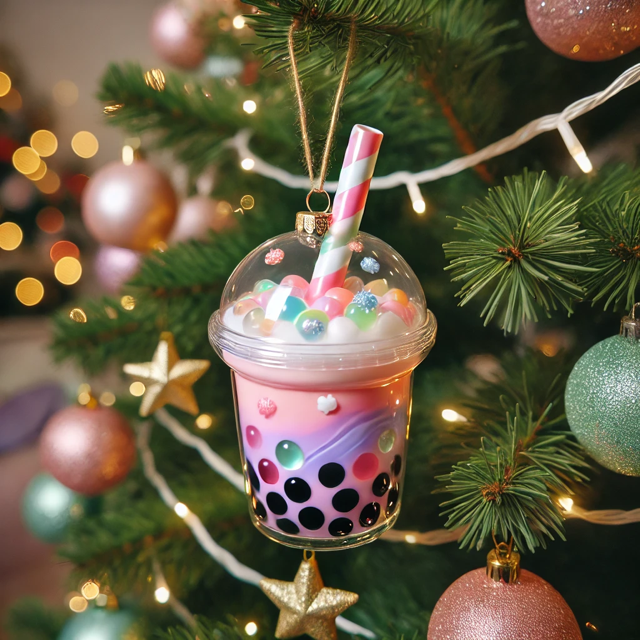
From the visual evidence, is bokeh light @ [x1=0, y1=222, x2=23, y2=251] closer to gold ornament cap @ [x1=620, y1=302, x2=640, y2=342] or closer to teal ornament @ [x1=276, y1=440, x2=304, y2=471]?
teal ornament @ [x1=276, y1=440, x2=304, y2=471]

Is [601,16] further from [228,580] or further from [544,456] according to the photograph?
[228,580]

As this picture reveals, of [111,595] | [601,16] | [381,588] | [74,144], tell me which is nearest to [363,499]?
[381,588]

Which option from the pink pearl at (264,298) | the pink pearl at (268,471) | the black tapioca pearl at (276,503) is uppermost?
the pink pearl at (264,298)

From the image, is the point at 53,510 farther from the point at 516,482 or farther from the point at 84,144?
the point at 84,144

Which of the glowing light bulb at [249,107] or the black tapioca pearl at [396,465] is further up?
the glowing light bulb at [249,107]

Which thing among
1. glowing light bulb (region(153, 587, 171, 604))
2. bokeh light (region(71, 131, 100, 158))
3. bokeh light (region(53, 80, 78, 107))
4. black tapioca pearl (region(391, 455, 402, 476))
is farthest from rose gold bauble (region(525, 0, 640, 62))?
bokeh light (region(53, 80, 78, 107))

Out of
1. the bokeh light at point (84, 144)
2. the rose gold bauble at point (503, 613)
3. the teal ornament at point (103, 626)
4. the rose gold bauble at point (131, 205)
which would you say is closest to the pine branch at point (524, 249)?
the rose gold bauble at point (503, 613)

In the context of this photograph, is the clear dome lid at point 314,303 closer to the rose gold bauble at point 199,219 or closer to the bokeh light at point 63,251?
the rose gold bauble at point 199,219
